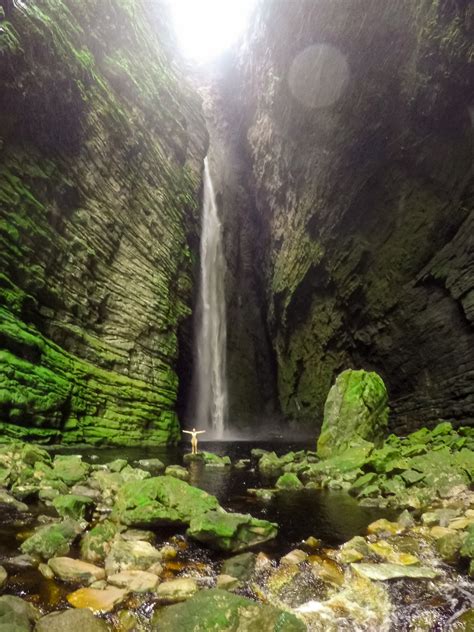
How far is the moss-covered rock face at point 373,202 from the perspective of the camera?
674 inches

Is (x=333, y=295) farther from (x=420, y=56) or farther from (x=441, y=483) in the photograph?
(x=441, y=483)

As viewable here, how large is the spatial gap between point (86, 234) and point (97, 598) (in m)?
16.8

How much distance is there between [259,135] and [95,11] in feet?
62.5

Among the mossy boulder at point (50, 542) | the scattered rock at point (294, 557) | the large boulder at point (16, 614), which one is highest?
the mossy boulder at point (50, 542)

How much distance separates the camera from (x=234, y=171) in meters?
43.7

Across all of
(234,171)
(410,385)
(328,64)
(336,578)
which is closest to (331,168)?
(328,64)

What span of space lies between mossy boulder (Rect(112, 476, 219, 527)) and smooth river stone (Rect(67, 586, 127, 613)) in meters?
1.79

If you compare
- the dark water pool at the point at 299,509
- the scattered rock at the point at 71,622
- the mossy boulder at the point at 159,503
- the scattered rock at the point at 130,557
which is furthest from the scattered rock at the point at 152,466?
the scattered rock at the point at 71,622

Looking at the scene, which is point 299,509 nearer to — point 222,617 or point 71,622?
point 222,617

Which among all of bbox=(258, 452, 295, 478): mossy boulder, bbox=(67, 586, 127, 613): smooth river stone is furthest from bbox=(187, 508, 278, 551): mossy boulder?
bbox=(258, 452, 295, 478): mossy boulder

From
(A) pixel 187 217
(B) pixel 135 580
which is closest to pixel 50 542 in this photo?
(B) pixel 135 580

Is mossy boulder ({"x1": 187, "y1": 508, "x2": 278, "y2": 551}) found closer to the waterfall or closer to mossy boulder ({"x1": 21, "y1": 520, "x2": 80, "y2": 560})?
mossy boulder ({"x1": 21, "y1": 520, "x2": 80, "y2": 560})

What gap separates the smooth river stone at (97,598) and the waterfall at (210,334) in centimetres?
2551

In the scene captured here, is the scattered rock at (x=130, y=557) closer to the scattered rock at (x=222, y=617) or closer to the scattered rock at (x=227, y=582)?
the scattered rock at (x=227, y=582)
